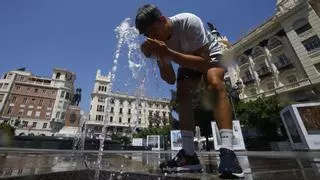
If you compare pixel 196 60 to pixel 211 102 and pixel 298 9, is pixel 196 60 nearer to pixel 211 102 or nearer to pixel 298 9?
pixel 211 102

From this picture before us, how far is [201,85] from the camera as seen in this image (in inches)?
97.7

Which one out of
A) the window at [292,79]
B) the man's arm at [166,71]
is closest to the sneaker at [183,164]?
the man's arm at [166,71]

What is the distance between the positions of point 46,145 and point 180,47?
703 inches

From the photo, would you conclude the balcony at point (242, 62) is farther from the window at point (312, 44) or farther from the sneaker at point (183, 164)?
the sneaker at point (183, 164)

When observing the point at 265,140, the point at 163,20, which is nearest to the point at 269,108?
the point at 265,140

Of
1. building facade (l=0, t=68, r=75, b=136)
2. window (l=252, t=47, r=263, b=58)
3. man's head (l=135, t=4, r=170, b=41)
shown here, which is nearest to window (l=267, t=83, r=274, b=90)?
window (l=252, t=47, r=263, b=58)

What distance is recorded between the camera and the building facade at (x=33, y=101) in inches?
2094

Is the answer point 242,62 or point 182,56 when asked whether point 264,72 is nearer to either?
point 242,62

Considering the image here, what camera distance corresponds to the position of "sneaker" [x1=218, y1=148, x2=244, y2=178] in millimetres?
1456

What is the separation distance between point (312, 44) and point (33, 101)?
62057 mm

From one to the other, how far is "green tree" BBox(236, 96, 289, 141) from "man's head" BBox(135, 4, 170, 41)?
74.9 ft

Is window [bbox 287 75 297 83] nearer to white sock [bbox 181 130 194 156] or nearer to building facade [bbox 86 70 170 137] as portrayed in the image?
white sock [bbox 181 130 194 156]

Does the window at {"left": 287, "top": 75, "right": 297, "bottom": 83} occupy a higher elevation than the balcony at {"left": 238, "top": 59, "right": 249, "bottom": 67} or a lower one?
lower

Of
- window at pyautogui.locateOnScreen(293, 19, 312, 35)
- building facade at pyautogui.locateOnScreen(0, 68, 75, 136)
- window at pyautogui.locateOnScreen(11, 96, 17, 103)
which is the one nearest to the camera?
Result: window at pyautogui.locateOnScreen(293, 19, 312, 35)
